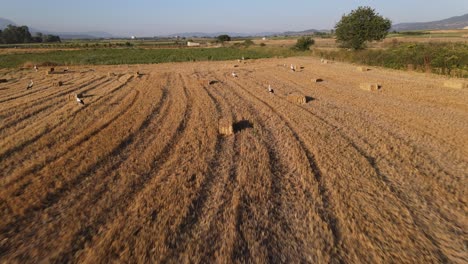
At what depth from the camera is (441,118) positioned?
37.4 feet

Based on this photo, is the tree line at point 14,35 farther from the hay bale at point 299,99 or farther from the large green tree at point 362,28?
the hay bale at point 299,99

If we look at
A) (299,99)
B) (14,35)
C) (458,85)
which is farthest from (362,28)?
(14,35)

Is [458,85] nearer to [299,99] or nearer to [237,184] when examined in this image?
[299,99]

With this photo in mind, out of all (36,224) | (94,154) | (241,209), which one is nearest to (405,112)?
(241,209)

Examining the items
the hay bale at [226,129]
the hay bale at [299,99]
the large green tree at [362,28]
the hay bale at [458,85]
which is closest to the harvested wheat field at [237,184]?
the hay bale at [226,129]

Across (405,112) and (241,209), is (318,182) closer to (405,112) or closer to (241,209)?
(241,209)

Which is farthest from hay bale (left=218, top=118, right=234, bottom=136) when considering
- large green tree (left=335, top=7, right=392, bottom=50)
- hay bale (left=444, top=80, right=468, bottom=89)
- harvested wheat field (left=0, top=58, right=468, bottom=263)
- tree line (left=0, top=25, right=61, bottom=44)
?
tree line (left=0, top=25, right=61, bottom=44)

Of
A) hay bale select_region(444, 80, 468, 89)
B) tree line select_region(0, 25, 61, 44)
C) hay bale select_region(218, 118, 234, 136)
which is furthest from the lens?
tree line select_region(0, 25, 61, 44)

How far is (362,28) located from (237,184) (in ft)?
134

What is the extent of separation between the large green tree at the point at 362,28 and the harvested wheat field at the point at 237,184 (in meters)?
30.7

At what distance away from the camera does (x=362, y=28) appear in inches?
1622

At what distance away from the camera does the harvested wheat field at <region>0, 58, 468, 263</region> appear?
4773 millimetres

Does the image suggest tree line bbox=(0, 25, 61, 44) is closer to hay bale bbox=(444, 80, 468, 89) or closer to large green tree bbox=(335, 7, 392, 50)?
large green tree bbox=(335, 7, 392, 50)

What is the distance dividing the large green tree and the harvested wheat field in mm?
30732
